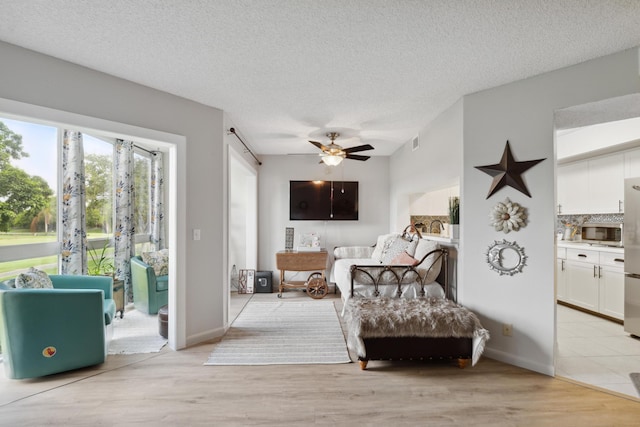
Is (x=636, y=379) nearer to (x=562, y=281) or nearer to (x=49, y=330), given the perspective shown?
(x=562, y=281)

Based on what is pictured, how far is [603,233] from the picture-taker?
3748 mm

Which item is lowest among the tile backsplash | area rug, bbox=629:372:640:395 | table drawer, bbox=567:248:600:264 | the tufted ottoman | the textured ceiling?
area rug, bbox=629:372:640:395

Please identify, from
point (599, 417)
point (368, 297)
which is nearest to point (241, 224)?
point (368, 297)

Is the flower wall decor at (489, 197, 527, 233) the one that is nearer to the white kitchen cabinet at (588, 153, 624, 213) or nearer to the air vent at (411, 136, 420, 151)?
the air vent at (411, 136, 420, 151)

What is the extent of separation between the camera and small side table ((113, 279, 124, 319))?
3275mm

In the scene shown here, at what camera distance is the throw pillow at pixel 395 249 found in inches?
136

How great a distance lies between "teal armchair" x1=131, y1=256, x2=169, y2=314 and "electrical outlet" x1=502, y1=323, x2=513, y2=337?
370cm

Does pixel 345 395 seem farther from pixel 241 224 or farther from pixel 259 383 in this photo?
pixel 241 224

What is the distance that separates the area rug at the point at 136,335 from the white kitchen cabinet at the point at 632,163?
5325mm

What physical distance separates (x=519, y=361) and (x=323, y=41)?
9.29ft

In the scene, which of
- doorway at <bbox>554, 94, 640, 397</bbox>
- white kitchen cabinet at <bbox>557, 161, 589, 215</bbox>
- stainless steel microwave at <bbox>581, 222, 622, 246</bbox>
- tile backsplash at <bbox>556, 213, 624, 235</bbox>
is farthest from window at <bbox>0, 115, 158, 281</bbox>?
tile backsplash at <bbox>556, 213, 624, 235</bbox>

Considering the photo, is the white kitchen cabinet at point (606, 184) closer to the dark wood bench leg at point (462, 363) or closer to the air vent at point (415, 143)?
the air vent at point (415, 143)

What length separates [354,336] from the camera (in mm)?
2307

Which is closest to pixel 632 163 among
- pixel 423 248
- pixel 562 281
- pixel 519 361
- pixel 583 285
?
pixel 583 285
